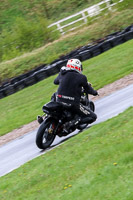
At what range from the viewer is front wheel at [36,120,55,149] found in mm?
9172

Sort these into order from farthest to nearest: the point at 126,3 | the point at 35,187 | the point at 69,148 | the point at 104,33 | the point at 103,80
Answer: the point at 126,3, the point at 104,33, the point at 103,80, the point at 69,148, the point at 35,187

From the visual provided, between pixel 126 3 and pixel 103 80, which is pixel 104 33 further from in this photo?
pixel 103 80

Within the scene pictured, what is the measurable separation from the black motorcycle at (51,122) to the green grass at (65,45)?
17878 mm

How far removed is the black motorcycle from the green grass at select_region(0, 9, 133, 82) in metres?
17.9

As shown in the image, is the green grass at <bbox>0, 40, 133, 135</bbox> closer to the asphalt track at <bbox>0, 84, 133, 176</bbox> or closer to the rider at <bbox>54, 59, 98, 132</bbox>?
the asphalt track at <bbox>0, 84, 133, 176</bbox>

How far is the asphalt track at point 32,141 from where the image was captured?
31.4 feet

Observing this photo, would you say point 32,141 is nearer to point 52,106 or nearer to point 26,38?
point 52,106

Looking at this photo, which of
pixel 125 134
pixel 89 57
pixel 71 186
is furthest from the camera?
pixel 89 57

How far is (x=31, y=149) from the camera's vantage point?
10.2 metres

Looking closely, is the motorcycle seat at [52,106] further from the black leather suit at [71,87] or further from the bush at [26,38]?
the bush at [26,38]

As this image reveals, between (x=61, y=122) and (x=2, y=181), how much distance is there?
7.36ft

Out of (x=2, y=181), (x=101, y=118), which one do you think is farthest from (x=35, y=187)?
(x=101, y=118)

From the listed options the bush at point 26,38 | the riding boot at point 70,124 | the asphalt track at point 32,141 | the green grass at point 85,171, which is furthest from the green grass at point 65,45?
the green grass at point 85,171

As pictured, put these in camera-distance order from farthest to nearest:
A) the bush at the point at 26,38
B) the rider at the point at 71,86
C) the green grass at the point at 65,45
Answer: the bush at the point at 26,38 < the green grass at the point at 65,45 < the rider at the point at 71,86
